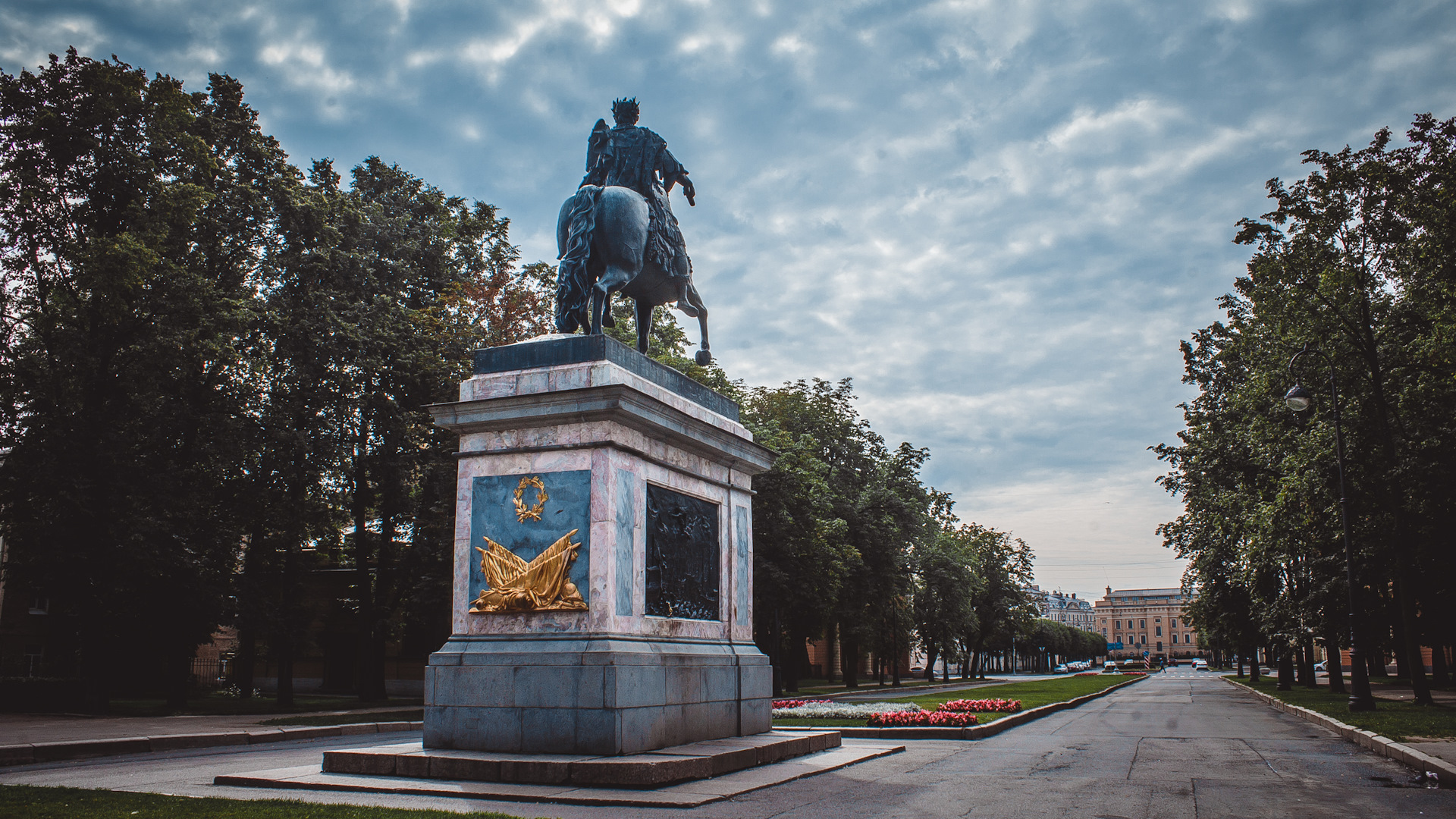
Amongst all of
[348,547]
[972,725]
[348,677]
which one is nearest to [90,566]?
[348,547]

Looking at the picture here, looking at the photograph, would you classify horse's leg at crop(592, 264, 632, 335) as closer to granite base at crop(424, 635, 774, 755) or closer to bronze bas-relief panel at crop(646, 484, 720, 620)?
bronze bas-relief panel at crop(646, 484, 720, 620)

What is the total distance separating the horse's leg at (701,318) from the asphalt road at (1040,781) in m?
6.03

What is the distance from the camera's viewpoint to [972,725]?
17906 millimetres

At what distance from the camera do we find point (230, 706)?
31.2m

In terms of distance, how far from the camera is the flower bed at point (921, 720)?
17.8m

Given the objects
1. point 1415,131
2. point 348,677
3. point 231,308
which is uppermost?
point 1415,131

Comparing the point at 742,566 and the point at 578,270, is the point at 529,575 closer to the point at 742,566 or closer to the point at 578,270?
the point at 742,566

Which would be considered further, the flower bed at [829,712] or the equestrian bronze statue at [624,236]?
the flower bed at [829,712]

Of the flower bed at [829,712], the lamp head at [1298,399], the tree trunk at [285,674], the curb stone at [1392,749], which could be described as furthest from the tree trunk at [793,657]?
the lamp head at [1298,399]

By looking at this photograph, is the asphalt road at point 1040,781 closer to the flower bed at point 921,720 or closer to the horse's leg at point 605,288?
the flower bed at point 921,720

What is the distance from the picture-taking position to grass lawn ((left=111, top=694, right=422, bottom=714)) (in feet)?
92.1

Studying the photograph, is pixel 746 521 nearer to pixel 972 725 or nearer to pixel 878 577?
pixel 972 725

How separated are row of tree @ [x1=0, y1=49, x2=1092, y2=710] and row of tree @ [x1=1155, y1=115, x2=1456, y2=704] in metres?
14.5

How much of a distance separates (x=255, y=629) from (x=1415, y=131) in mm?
34764
